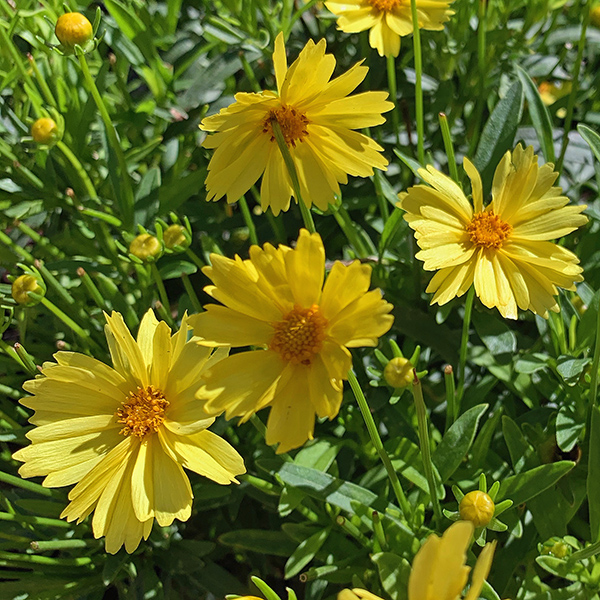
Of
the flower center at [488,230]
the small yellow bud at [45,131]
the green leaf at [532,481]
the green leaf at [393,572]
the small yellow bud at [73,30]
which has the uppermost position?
the small yellow bud at [73,30]

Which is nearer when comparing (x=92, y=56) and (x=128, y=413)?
(x=128, y=413)

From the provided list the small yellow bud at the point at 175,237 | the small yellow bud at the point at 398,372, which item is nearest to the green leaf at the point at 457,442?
the small yellow bud at the point at 398,372

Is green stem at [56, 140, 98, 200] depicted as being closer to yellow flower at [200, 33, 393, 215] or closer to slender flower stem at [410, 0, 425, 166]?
yellow flower at [200, 33, 393, 215]

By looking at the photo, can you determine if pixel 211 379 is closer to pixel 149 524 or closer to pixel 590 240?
pixel 149 524

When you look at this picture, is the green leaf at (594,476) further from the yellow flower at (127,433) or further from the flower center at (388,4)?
the flower center at (388,4)

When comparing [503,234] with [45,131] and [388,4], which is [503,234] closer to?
[388,4]

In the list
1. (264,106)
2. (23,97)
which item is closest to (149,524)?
(264,106)
